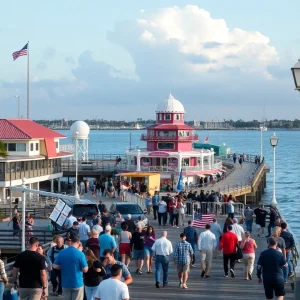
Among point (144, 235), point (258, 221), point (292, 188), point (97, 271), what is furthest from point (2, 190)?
point (292, 188)

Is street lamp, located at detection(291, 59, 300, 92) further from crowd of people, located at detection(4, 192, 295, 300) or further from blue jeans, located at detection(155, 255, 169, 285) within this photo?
blue jeans, located at detection(155, 255, 169, 285)

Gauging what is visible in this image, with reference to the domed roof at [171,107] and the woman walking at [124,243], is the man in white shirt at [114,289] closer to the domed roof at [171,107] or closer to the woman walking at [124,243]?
the woman walking at [124,243]

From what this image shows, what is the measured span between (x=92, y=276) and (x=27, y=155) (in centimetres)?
4103

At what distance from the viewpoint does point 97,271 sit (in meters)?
14.5

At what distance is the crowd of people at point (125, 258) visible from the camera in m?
13.3

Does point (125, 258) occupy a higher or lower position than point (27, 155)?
lower

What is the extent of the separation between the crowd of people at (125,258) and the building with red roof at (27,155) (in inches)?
1005

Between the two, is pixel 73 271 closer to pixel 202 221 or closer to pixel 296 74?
pixel 296 74

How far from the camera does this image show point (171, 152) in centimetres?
6481

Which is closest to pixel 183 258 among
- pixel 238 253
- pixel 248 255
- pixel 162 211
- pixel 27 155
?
pixel 248 255

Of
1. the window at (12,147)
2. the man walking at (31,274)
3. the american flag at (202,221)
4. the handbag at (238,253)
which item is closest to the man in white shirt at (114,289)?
the man walking at (31,274)

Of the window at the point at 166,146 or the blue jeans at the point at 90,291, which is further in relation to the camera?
the window at the point at 166,146

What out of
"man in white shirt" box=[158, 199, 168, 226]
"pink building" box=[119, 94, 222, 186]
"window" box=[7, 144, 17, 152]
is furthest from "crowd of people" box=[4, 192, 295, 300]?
"pink building" box=[119, 94, 222, 186]

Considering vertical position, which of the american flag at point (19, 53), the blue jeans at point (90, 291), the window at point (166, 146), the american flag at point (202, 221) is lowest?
the american flag at point (202, 221)
